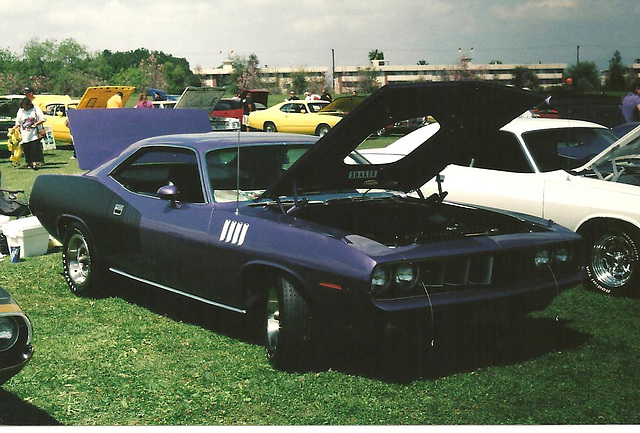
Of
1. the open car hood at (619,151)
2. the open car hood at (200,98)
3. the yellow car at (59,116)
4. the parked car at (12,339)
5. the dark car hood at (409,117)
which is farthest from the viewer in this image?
the yellow car at (59,116)

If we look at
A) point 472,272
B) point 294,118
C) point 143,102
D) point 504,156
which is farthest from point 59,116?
point 472,272

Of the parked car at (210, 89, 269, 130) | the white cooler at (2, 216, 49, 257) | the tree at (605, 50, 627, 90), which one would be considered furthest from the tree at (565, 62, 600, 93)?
the white cooler at (2, 216, 49, 257)

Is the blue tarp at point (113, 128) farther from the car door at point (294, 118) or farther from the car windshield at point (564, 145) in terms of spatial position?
the car windshield at point (564, 145)

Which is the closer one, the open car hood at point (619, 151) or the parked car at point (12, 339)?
the parked car at point (12, 339)

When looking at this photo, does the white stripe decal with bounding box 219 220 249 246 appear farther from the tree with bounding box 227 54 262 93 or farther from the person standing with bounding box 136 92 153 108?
the person standing with bounding box 136 92 153 108

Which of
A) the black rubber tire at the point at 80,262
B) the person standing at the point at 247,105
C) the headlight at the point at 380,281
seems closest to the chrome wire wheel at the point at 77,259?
the black rubber tire at the point at 80,262

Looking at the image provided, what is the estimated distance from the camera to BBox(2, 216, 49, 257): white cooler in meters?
4.88

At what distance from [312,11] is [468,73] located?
792 millimetres

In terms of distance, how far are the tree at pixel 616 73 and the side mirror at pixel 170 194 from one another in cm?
218

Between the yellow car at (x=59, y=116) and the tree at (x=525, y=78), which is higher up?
the tree at (x=525, y=78)

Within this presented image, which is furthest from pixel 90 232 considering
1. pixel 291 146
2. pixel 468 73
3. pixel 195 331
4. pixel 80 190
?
pixel 468 73

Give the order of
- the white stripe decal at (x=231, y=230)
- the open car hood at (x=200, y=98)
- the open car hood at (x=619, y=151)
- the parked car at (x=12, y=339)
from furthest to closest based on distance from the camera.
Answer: the open car hood at (x=619, y=151), the open car hood at (x=200, y=98), the white stripe decal at (x=231, y=230), the parked car at (x=12, y=339)

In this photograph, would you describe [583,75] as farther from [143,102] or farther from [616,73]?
[143,102]

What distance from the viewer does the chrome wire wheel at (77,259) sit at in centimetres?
437
